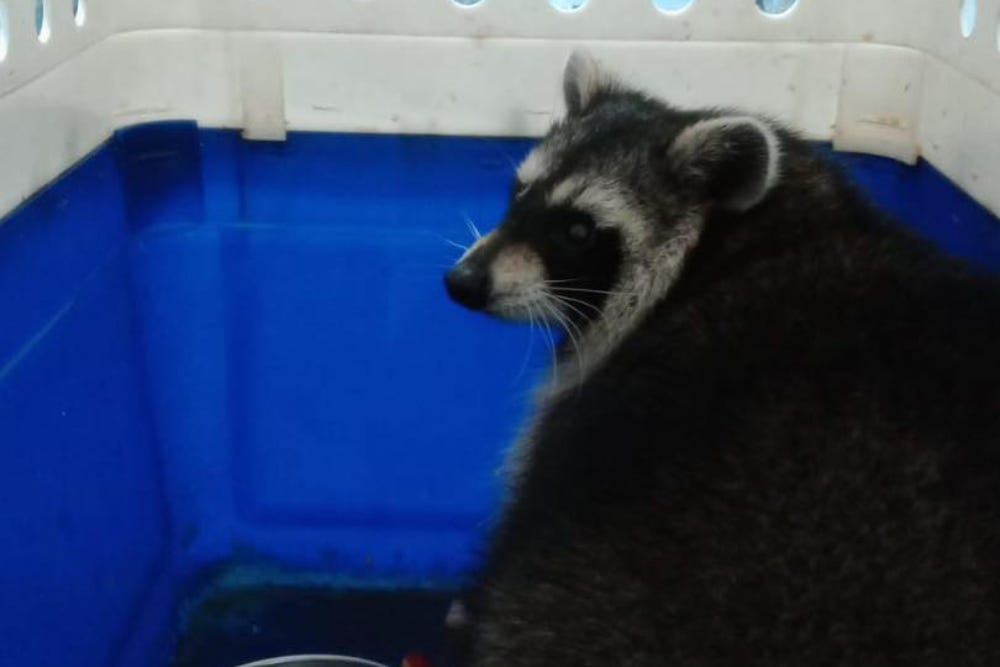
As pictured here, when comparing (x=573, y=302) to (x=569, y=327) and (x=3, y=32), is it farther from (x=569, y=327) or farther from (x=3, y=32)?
(x=3, y=32)

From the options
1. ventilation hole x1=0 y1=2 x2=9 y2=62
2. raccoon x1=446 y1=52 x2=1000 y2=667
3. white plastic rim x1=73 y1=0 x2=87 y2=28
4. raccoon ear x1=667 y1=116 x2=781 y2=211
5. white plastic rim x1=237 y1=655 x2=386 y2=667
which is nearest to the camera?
raccoon x1=446 y1=52 x2=1000 y2=667

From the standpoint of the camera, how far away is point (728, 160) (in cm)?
173

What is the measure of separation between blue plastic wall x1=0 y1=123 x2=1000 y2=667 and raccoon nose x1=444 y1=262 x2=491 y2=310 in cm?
52

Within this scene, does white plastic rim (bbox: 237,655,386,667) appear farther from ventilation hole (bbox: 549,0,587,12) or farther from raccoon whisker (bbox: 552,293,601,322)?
ventilation hole (bbox: 549,0,587,12)

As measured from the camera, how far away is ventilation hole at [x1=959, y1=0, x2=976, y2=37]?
2066 mm

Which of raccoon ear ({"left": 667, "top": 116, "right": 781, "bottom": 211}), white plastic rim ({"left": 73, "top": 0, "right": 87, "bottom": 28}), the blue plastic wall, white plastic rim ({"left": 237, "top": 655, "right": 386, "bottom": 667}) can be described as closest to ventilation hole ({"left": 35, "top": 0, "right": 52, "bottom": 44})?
white plastic rim ({"left": 73, "top": 0, "right": 87, "bottom": 28})

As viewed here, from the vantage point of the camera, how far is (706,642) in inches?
49.3

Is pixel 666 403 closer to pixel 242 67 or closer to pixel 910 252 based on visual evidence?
pixel 910 252

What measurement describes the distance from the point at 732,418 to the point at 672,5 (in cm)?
117

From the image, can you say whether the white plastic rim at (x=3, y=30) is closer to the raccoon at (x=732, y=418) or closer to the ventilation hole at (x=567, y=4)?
the raccoon at (x=732, y=418)

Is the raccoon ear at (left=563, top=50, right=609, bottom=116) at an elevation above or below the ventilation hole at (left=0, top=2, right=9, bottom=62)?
below

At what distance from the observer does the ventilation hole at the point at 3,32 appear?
182cm

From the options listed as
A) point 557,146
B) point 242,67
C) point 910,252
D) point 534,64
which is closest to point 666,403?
point 910,252

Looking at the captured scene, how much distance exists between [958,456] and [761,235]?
505mm
